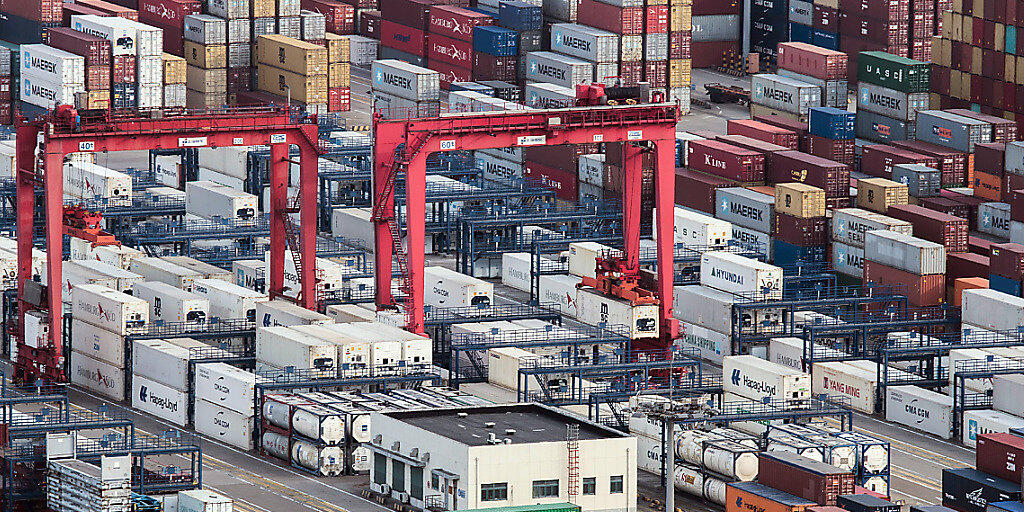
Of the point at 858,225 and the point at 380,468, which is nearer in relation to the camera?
the point at 380,468

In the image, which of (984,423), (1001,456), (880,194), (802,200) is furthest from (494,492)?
(880,194)

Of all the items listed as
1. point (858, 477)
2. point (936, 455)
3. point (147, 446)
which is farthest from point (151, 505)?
point (936, 455)

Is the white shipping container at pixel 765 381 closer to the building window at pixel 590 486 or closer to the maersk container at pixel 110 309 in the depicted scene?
the building window at pixel 590 486

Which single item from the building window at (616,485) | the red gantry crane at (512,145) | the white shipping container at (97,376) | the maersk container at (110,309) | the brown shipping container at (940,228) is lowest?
the white shipping container at (97,376)

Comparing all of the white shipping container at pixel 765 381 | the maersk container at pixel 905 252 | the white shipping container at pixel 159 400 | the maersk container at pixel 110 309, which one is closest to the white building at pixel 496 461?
the white shipping container at pixel 765 381

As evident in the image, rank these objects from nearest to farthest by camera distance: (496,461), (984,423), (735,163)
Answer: (496,461) → (984,423) → (735,163)

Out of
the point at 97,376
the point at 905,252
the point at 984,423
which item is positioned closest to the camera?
the point at 984,423

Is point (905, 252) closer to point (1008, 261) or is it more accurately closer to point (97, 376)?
point (1008, 261)
